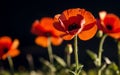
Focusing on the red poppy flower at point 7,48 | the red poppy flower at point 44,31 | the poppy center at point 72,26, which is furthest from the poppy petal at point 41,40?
the poppy center at point 72,26

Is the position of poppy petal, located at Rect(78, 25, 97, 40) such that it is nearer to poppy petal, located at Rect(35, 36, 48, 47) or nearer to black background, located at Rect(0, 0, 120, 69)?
poppy petal, located at Rect(35, 36, 48, 47)

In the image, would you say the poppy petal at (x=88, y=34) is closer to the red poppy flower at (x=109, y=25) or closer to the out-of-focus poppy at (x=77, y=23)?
the out-of-focus poppy at (x=77, y=23)

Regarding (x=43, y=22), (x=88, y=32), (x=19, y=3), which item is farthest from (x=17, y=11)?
(x=88, y=32)

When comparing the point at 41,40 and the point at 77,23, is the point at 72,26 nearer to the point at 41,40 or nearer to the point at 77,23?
the point at 77,23

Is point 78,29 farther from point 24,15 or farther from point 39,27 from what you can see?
point 24,15

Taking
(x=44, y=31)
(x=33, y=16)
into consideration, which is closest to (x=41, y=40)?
(x=44, y=31)

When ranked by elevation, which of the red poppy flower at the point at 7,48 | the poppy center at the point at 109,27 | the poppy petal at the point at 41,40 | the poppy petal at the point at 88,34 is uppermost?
the poppy petal at the point at 88,34
